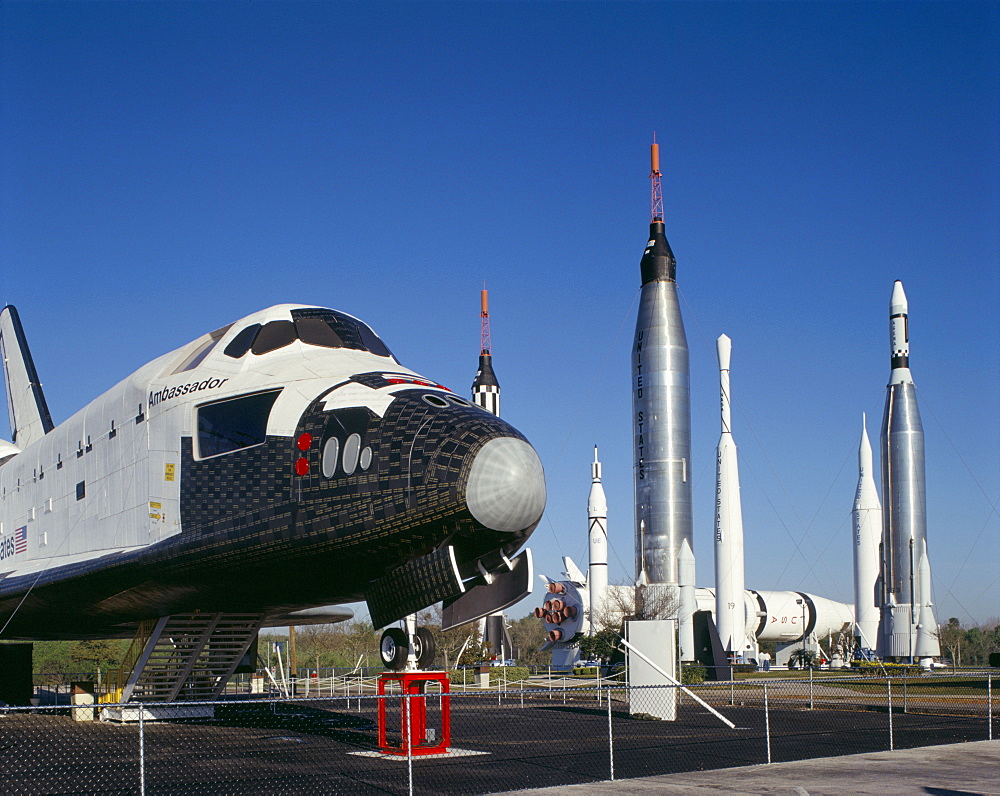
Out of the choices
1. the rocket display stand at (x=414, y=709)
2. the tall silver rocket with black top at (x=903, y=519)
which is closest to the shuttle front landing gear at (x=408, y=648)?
the rocket display stand at (x=414, y=709)

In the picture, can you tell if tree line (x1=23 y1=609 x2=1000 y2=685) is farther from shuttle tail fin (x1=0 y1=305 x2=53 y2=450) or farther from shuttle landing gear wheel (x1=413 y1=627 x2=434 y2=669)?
shuttle landing gear wheel (x1=413 y1=627 x2=434 y2=669)

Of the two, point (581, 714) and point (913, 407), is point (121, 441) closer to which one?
point (581, 714)

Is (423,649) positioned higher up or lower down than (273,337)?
lower down

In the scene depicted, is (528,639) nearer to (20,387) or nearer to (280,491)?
(20,387)

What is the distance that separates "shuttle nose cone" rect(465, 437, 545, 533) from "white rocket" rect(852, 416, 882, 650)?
54828 millimetres

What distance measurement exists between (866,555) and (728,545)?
33.8ft

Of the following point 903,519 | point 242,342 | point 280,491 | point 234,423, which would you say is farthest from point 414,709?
point 903,519

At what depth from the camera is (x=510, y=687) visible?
38.9 metres

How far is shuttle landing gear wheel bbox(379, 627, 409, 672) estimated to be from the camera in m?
10.5

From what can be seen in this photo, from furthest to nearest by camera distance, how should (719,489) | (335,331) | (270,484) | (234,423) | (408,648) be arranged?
(719,489) < (335,331) < (234,423) < (408,648) < (270,484)

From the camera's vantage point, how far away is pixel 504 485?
8.88 m

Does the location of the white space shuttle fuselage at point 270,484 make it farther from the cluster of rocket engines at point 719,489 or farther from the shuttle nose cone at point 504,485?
the cluster of rocket engines at point 719,489

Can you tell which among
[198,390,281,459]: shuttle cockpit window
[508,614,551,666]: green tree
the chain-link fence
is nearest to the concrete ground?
the chain-link fence

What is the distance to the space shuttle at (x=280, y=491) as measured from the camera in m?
9.06
